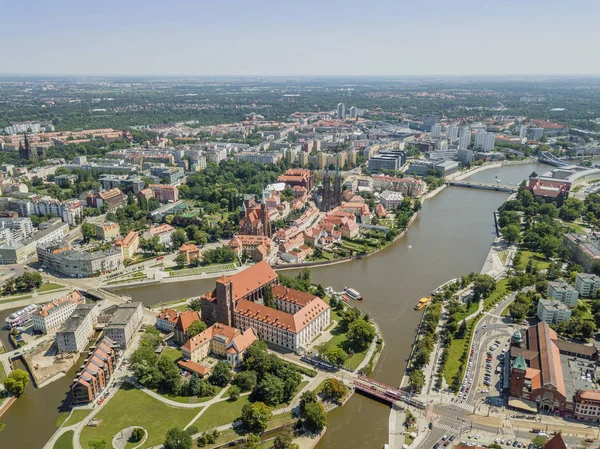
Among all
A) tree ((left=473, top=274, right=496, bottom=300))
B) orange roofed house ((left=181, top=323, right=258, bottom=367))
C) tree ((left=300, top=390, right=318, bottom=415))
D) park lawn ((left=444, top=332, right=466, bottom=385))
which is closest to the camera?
tree ((left=300, top=390, right=318, bottom=415))

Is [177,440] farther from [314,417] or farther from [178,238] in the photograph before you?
[178,238]

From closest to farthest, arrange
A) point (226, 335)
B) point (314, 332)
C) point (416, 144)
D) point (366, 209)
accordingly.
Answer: point (226, 335), point (314, 332), point (366, 209), point (416, 144)

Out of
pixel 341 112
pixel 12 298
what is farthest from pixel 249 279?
pixel 341 112

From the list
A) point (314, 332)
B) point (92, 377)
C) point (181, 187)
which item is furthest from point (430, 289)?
point (181, 187)

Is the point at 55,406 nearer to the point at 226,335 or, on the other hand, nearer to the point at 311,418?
the point at 226,335

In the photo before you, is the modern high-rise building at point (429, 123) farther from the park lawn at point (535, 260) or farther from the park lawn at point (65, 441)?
the park lawn at point (65, 441)

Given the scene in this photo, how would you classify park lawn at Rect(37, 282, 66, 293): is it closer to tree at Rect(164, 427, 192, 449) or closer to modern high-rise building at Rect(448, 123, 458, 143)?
tree at Rect(164, 427, 192, 449)

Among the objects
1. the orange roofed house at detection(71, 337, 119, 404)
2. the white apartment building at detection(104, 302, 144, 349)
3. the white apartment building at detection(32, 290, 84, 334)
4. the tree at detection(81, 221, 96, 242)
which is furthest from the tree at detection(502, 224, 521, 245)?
the tree at detection(81, 221, 96, 242)
